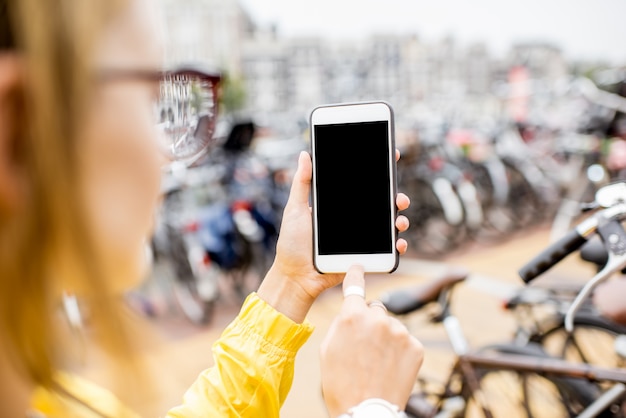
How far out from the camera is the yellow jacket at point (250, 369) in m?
1.02

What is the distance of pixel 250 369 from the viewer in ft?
3.40

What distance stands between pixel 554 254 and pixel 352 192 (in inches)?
24.2

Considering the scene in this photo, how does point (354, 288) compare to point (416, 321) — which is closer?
point (354, 288)

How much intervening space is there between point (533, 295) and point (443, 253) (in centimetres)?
361

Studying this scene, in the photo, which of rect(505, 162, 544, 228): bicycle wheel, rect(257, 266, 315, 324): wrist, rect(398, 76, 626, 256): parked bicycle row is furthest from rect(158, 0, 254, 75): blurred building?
rect(257, 266, 315, 324): wrist

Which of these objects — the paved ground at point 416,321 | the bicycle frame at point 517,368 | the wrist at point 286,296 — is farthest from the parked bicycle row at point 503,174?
the wrist at point 286,296

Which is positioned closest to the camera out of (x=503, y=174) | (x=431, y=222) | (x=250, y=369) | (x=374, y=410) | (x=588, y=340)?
(x=374, y=410)

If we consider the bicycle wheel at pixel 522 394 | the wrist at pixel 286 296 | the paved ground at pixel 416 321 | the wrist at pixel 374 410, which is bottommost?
the paved ground at pixel 416 321

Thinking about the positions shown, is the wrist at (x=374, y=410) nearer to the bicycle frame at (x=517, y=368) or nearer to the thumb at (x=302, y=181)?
the thumb at (x=302, y=181)

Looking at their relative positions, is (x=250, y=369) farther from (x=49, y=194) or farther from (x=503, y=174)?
(x=503, y=174)

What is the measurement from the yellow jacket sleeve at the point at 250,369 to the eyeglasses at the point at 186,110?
323 mm

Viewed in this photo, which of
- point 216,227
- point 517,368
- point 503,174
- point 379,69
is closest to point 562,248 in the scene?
point 517,368

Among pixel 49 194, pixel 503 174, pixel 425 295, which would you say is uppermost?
pixel 49 194

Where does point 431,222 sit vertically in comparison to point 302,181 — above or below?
below
